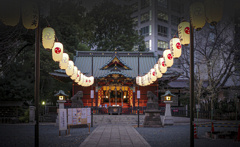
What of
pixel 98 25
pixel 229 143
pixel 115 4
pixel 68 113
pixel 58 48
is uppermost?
pixel 115 4

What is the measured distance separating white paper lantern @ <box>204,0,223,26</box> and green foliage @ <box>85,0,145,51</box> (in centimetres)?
3214

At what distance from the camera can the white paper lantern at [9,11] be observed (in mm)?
7875

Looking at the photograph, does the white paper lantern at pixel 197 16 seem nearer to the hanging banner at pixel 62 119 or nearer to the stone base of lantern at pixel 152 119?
the hanging banner at pixel 62 119

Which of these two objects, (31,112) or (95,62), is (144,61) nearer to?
(95,62)

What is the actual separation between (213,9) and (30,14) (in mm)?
6632

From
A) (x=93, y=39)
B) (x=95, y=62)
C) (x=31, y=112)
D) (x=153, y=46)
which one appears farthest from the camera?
(x=153, y=46)

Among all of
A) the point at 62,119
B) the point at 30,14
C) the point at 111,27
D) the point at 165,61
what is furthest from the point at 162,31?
the point at 30,14

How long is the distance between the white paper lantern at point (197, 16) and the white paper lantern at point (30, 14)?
590cm

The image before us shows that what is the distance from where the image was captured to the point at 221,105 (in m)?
22.9

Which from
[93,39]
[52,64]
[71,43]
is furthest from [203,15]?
[93,39]

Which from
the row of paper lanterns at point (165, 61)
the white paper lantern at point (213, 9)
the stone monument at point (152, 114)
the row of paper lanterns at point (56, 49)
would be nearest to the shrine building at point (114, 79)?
the row of paper lanterns at point (165, 61)

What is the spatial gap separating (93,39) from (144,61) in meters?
13.9

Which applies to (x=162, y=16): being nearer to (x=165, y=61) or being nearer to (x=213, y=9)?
(x=165, y=61)

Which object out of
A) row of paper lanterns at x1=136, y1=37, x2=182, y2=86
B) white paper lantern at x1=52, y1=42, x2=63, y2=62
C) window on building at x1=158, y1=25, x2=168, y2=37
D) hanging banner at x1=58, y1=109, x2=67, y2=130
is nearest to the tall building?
window on building at x1=158, y1=25, x2=168, y2=37
